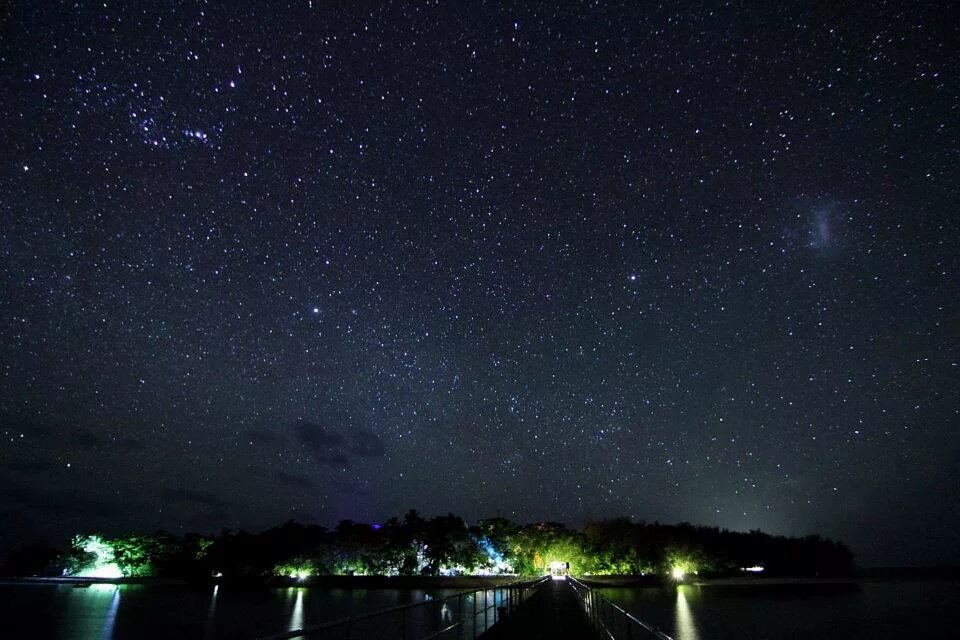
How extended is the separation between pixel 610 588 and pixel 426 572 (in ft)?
94.9

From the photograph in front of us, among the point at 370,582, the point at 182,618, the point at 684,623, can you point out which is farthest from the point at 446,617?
the point at 370,582

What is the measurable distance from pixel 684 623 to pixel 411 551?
51.0 metres

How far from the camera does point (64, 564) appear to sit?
12625cm

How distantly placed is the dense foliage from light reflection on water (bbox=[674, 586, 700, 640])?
2764 centimetres

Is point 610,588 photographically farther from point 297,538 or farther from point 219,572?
point 219,572

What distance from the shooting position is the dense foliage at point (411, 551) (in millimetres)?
93125

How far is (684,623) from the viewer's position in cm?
5231

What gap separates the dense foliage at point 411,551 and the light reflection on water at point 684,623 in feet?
90.7

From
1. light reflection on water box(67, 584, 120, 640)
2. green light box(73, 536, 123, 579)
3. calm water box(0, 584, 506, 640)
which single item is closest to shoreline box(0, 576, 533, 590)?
calm water box(0, 584, 506, 640)

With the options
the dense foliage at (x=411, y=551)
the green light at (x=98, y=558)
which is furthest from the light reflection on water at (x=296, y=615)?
the green light at (x=98, y=558)

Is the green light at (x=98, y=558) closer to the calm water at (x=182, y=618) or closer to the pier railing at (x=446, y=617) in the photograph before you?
the calm water at (x=182, y=618)

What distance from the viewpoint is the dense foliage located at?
306 ft

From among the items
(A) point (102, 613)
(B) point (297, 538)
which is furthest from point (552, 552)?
(A) point (102, 613)

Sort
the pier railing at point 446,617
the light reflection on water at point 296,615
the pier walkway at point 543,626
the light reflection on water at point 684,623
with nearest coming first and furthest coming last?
the pier railing at point 446,617, the pier walkway at point 543,626, the light reflection on water at point 684,623, the light reflection on water at point 296,615
